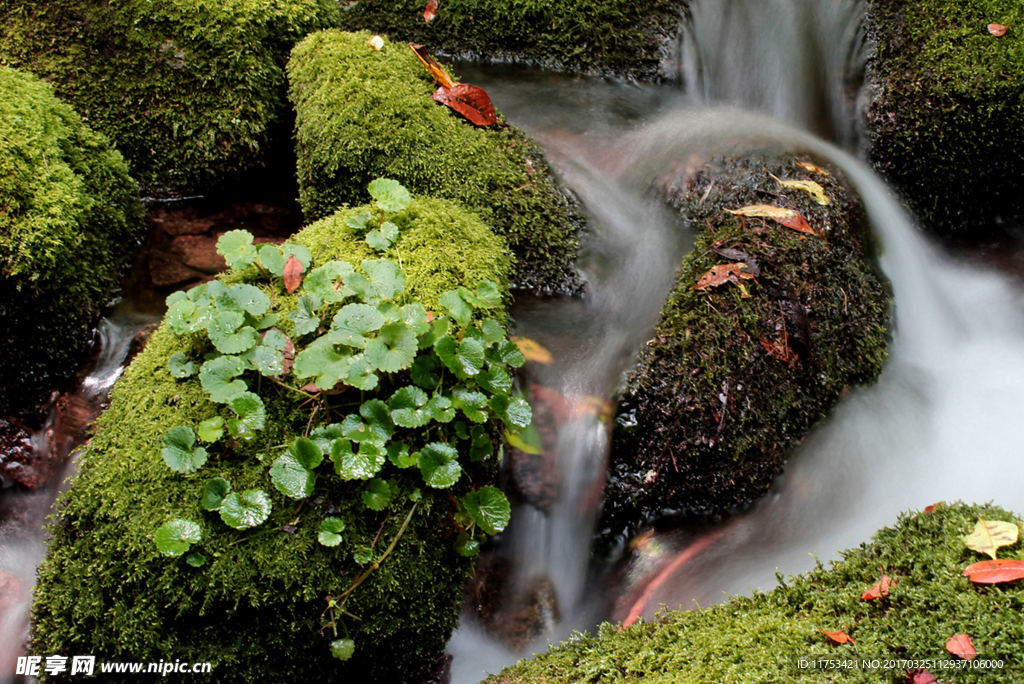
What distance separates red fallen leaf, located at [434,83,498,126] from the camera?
383 cm

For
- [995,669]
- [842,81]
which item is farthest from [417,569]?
[842,81]

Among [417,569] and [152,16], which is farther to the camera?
[152,16]

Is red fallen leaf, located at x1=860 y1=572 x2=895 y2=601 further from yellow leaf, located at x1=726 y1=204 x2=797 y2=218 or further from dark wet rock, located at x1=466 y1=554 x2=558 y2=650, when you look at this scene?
yellow leaf, located at x1=726 y1=204 x2=797 y2=218

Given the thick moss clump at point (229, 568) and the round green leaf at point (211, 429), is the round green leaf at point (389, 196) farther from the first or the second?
the round green leaf at point (211, 429)

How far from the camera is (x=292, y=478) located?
89.5 inches

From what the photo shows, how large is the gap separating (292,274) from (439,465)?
3.25ft

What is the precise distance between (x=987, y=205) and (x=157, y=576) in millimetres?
5101

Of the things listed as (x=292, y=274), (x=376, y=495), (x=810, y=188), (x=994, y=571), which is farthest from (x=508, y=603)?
(x=810, y=188)

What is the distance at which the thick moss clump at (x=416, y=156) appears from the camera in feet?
11.7

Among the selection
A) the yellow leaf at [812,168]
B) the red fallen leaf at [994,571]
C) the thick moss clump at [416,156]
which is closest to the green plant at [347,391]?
the thick moss clump at [416,156]

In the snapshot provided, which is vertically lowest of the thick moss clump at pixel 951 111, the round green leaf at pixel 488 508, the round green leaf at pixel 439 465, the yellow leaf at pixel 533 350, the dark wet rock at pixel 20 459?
the dark wet rock at pixel 20 459

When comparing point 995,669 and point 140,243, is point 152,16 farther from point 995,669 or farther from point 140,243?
point 995,669

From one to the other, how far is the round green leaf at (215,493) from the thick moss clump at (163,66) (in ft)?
8.37

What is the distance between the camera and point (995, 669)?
1.77m
